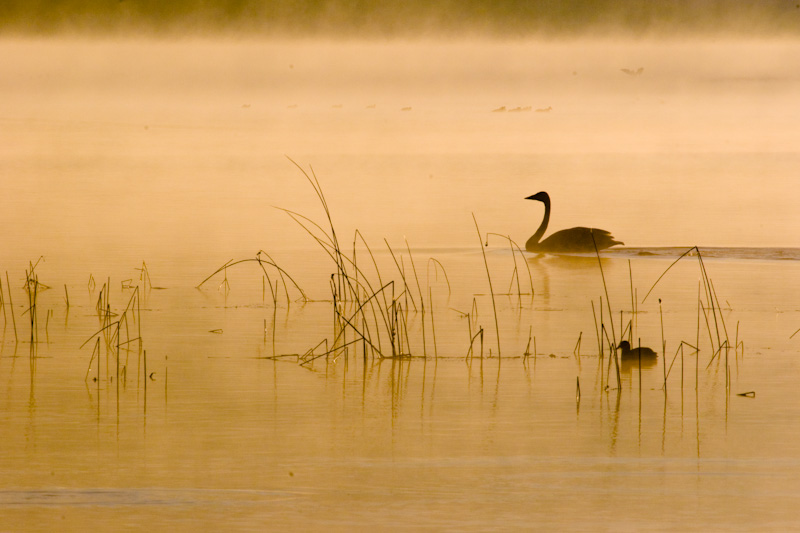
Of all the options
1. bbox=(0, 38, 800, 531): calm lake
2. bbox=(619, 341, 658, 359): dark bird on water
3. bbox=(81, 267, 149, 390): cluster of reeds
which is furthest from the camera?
bbox=(619, 341, 658, 359): dark bird on water

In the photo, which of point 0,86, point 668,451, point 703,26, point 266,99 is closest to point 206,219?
point 668,451

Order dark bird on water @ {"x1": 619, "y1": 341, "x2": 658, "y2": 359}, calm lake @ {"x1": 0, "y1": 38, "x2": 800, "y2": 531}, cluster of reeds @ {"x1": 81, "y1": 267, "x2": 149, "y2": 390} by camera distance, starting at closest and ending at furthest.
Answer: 1. calm lake @ {"x1": 0, "y1": 38, "x2": 800, "y2": 531}
2. cluster of reeds @ {"x1": 81, "y1": 267, "x2": 149, "y2": 390}
3. dark bird on water @ {"x1": 619, "y1": 341, "x2": 658, "y2": 359}

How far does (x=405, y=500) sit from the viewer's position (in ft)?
17.5

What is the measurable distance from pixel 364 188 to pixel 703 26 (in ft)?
237

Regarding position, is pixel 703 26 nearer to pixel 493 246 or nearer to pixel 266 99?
pixel 266 99

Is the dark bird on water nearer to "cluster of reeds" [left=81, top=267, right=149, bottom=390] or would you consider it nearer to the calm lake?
the calm lake

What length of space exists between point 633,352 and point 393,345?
1.21 m

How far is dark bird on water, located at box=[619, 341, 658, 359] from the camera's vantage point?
26.0 ft

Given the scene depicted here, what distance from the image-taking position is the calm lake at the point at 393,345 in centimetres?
545

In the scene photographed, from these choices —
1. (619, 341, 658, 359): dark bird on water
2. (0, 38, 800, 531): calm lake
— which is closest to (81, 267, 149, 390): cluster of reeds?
(0, 38, 800, 531): calm lake

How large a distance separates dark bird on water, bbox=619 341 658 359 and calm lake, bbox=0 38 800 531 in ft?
0.16

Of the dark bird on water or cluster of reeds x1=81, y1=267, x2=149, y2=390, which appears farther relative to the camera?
the dark bird on water

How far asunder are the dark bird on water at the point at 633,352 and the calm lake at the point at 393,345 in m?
0.05

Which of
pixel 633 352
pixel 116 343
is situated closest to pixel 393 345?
pixel 633 352
